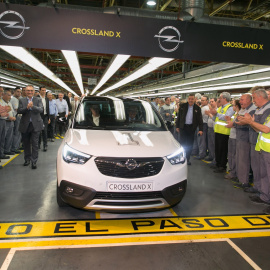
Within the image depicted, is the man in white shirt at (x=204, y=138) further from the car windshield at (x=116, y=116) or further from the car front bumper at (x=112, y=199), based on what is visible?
the car front bumper at (x=112, y=199)

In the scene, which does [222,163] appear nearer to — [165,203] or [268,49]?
[268,49]

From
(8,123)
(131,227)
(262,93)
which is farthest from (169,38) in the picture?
(8,123)

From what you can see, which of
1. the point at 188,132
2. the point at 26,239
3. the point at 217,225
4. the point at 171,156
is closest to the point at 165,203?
the point at 171,156

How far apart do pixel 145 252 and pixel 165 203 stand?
0.61m

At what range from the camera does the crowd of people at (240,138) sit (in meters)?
3.94

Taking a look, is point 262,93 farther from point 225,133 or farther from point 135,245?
point 135,245

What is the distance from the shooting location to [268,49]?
557 centimetres

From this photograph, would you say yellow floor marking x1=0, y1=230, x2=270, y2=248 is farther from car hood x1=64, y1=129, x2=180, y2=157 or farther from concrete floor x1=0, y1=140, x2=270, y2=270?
car hood x1=64, y1=129, x2=180, y2=157

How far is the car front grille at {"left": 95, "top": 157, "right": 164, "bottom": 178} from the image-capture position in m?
2.87

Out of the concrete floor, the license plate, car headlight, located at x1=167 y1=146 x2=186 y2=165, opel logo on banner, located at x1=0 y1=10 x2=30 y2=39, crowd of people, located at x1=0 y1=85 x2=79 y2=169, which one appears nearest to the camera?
the concrete floor

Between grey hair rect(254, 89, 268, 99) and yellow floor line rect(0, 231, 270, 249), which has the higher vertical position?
grey hair rect(254, 89, 268, 99)

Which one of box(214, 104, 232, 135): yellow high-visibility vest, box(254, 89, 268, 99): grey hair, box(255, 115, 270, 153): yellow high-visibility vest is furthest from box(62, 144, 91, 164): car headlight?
box(214, 104, 232, 135): yellow high-visibility vest

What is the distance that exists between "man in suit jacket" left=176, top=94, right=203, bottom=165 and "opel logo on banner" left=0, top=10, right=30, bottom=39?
13.3ft

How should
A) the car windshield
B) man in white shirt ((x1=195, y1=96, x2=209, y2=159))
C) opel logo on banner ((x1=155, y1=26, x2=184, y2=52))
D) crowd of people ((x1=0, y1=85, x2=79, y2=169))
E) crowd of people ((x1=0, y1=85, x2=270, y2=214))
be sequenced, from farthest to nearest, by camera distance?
man in white shirt ((x1=195, y1=96, x2=209, y2=159)) < crowd of people ((x1=0, y1=85, x2=79, y2=169)) < opel logo on banner ((x1=155, y1=26, x2=184, y2=52)) < crowd of people ((x1=0, y1=85, x2=270, y2=214)) < the car windshield
